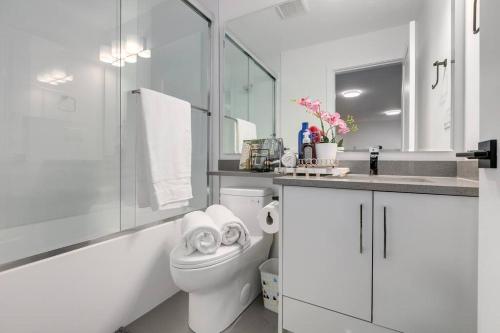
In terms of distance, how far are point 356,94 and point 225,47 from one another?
1.17 metres

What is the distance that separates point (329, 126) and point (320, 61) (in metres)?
0.46

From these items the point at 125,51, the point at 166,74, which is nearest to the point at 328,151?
the point at 166,74

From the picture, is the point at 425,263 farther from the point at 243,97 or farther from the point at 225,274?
the point at 243,97

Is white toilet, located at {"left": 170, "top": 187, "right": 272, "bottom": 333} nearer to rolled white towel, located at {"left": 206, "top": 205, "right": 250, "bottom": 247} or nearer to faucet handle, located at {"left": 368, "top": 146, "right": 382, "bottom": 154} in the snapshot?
rolled white towel, located at {"left": 206, "top": 205, "right": 250, "bottom": 247}

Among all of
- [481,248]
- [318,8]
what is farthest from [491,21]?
[318,8]

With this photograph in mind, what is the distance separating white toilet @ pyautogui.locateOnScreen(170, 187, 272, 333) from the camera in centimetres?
111

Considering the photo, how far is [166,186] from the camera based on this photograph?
1381mm

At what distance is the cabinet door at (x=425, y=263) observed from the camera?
793mm

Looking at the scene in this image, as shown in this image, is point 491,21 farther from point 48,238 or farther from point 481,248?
point 48,238

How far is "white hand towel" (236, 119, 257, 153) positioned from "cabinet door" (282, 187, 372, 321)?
87 cm

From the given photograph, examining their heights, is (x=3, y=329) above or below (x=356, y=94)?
below

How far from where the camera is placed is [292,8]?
168 centimetres

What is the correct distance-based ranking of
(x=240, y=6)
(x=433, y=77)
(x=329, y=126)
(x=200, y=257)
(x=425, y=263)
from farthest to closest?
(x=240, y=6) < (x=329, y=126) < (x=433, y=77) < (x=200, y=257) < (x=425, y=263)

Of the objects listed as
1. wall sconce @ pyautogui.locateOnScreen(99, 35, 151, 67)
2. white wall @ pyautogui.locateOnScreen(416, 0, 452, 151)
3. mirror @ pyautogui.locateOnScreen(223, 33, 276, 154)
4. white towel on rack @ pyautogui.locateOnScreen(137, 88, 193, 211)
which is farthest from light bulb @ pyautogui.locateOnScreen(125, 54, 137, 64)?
→ white wall @ pyautogui.locateOnScreen(416, 0, 452, 151)
